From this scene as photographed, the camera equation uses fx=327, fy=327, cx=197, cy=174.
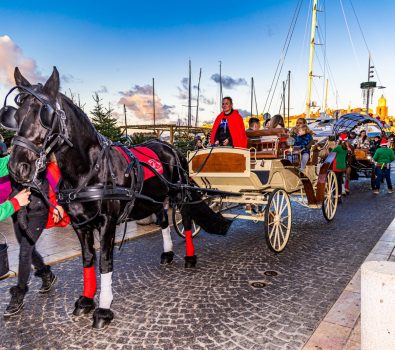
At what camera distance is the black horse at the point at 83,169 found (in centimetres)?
252

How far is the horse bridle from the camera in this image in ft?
8.19

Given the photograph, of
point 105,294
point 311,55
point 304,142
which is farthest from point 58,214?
point 311,55

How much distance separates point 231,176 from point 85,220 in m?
2.70

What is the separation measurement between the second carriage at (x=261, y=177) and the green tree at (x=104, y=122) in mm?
6256

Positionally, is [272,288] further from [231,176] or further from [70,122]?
[70,122]

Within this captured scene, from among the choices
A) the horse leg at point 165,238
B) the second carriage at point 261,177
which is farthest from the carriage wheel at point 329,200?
the horse leg at point 165,238

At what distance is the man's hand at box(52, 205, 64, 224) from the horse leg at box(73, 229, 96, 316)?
0.80 ft

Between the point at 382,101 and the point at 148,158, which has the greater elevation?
the point at 382,101

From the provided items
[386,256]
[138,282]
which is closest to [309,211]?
[386,256]

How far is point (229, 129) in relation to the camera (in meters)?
5.93

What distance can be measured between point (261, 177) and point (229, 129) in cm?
105

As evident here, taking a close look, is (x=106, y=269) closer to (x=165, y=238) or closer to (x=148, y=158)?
(x=148, y=158)

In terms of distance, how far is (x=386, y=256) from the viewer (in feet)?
16.1

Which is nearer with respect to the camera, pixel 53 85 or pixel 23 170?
pixel 23 170
